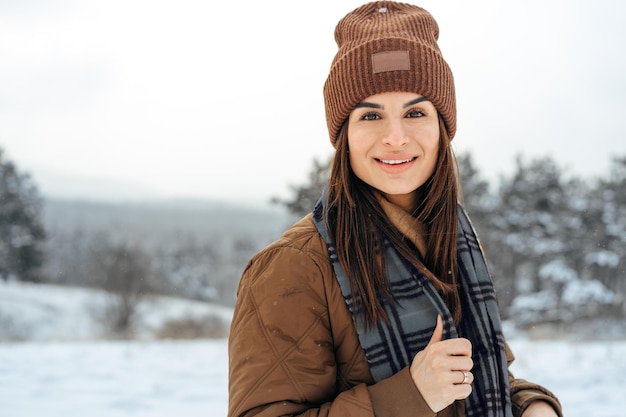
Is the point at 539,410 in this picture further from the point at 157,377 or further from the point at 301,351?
the point at 157,377

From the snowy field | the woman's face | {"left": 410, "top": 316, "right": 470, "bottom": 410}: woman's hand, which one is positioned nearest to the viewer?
{"left": 410, "top": 316, "right": 470, "bottom": 410}: woman's hand

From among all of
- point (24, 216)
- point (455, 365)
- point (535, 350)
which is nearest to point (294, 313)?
point (455, 365)

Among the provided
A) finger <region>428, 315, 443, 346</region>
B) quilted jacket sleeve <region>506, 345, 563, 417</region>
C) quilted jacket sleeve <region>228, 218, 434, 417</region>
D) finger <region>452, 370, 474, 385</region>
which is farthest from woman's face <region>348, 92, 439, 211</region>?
quilted jacket sleeve <region>506, 345, 563, 417</region>

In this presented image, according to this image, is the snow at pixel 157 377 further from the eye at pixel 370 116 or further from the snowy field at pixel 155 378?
the eye at pixel 370 116

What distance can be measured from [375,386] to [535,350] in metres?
6.36

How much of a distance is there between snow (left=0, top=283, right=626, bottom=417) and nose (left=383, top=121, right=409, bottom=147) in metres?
3.65

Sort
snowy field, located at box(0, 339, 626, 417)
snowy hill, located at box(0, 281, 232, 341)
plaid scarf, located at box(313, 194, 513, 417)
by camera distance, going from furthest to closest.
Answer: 1. snowy hill, located at box(0, 281, 232, 341)
2. snowy field, located at box(0, 339, 626, 417)
3. plaid scarf, located at box(313, 194, 513, 417)

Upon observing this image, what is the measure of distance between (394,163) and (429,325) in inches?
17.2

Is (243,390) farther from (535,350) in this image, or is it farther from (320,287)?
(535,350)

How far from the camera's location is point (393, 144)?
1.51 m

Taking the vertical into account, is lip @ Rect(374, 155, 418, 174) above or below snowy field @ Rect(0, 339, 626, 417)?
above

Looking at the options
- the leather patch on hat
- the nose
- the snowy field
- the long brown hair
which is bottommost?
the snowy field

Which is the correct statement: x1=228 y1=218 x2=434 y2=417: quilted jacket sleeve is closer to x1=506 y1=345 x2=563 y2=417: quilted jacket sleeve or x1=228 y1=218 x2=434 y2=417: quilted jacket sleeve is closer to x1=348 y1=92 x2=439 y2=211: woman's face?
x1=348 y1=92 x2=439 y2=211: woman's face

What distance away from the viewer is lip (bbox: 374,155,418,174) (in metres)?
1.55
